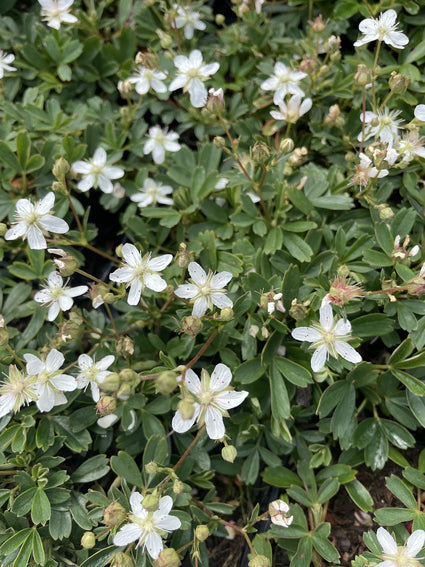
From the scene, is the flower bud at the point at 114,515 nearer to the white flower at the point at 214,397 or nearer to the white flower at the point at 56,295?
the white flower at the point at 214,397

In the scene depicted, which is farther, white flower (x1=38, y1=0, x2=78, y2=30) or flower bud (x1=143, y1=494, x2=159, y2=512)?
white flower (x1=38, y1=0, x2=78, y2=30)

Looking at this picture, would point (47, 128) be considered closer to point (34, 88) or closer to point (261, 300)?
point (34, 88)

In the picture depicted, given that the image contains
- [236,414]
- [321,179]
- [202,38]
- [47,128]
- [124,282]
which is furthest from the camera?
[202,38]

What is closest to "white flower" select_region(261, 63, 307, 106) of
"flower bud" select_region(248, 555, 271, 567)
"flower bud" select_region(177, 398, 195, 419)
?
"flower bud" select_region(177, 398, 195, 419)

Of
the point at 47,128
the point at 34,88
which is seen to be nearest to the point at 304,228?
the point at 47,128

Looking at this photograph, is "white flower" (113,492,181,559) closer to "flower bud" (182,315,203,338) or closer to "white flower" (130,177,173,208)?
"flower bud" (182,315,203,338)

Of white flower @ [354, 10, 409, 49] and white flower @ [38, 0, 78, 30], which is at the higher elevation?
white flower @ [354, 10, 409, 49]

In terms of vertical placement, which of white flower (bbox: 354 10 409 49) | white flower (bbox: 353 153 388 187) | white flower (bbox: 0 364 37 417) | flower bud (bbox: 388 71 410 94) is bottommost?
white flower (bbox: 0 364 37 417)
